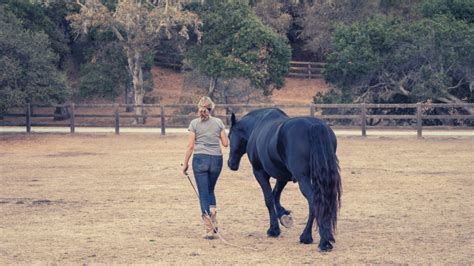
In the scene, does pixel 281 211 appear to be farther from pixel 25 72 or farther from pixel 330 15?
pixel 330 15

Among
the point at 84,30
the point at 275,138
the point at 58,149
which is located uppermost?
the point at 84,30

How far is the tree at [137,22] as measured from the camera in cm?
3469

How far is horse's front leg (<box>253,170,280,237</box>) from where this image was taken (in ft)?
35.1

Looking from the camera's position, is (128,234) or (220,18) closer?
(128,234)

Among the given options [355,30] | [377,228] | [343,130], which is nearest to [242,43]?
[355,30]

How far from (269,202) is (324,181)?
1383 millimetres

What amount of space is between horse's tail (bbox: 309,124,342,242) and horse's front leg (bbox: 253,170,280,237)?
100 centimetres

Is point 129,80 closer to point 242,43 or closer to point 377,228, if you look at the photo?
point 242,43

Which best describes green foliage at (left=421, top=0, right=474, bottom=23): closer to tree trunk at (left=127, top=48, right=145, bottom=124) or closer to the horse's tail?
tree trunk at (left=127, top=48, right=145, bottom=124)

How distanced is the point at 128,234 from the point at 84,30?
24637mm

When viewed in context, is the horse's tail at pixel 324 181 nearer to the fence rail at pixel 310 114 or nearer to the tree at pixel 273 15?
the fence rail at pixel 310 114

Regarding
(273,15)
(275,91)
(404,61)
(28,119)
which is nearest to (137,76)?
(28,119)

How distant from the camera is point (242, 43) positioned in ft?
121

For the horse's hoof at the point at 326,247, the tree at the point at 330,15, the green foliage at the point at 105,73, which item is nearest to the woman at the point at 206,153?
the horse's hoof at the point at 326,247
